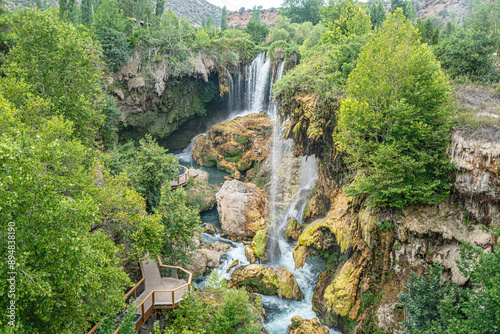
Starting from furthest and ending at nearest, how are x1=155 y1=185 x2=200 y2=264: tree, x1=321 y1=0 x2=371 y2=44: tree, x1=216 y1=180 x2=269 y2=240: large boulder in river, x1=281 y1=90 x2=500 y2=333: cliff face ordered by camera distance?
x1=321 y1=0 x2=371 y2=44: tree, x1=216 y1=180 x2=269 y2=240: large boulder in river, x1=155 y1=185 x2=200 y2=264: tree, x1=281 y1=90 x2=500 y2=333: cliff face

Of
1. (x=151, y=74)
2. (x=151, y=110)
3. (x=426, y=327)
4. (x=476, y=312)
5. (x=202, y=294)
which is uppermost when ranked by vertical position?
(x=151, y=74)

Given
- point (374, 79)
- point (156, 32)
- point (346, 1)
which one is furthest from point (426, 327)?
point (156, 32)

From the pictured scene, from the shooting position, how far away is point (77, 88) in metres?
15.7

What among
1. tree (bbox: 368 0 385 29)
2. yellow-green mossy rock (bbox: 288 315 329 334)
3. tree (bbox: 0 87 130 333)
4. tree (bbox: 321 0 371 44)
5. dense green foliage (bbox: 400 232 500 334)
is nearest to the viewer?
tree (bbox: 0 87 130 333)

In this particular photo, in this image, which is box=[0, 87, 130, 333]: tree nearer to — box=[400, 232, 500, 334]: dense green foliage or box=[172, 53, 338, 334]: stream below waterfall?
box=[400, 232, 500, 334]: dense green foliage

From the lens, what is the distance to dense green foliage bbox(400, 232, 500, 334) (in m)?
7.13

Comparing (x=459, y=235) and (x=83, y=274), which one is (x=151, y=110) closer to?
(x=83, y=274)

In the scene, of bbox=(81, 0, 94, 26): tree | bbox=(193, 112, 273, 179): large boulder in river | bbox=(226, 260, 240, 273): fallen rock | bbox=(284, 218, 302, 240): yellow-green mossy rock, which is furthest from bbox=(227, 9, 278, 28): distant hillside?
bbox=(226, 260, 240, 273): fallen rock

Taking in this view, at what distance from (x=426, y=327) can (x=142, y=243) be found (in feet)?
37.7

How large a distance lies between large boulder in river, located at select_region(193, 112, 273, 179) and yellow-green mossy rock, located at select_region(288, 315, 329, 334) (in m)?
20.8

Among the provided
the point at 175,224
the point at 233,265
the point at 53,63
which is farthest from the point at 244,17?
the point at 175,224

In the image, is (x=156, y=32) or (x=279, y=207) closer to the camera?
(x=279, y=207)

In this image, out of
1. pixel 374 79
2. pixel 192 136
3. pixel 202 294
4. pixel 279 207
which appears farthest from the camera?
pixel 192 136

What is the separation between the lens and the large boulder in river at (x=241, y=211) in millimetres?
23734
